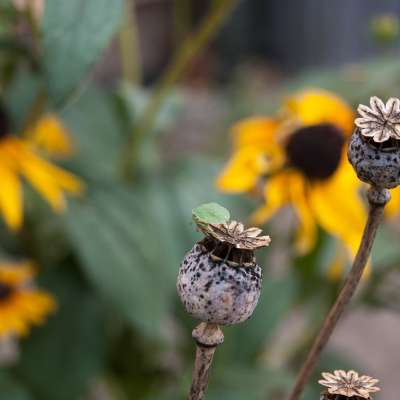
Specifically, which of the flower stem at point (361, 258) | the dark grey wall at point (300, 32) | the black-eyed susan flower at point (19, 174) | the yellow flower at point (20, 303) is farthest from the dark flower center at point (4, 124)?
the dark grey wall at point (300, 32)

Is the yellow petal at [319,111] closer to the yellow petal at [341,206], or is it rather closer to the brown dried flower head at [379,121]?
the yellow petal at [341,206]

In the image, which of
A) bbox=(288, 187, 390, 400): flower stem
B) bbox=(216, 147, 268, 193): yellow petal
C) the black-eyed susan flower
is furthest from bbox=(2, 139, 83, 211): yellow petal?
bbox=(288, 187, 390, 400): flower stem

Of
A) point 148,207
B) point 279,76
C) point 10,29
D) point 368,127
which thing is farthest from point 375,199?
point 279,76

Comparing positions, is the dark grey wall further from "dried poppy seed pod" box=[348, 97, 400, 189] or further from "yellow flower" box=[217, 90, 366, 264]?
"dried poppy seed pod" box=[348, 97, 400, 189]

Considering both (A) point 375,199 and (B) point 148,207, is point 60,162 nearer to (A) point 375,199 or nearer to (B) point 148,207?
(B) point 148,207

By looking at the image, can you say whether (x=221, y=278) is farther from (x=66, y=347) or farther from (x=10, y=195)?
(x=66, y=347)

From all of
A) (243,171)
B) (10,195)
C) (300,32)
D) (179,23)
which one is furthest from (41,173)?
(300,32)

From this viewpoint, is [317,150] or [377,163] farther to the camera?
[317,150]

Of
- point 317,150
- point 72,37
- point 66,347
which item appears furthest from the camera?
point 66,347
